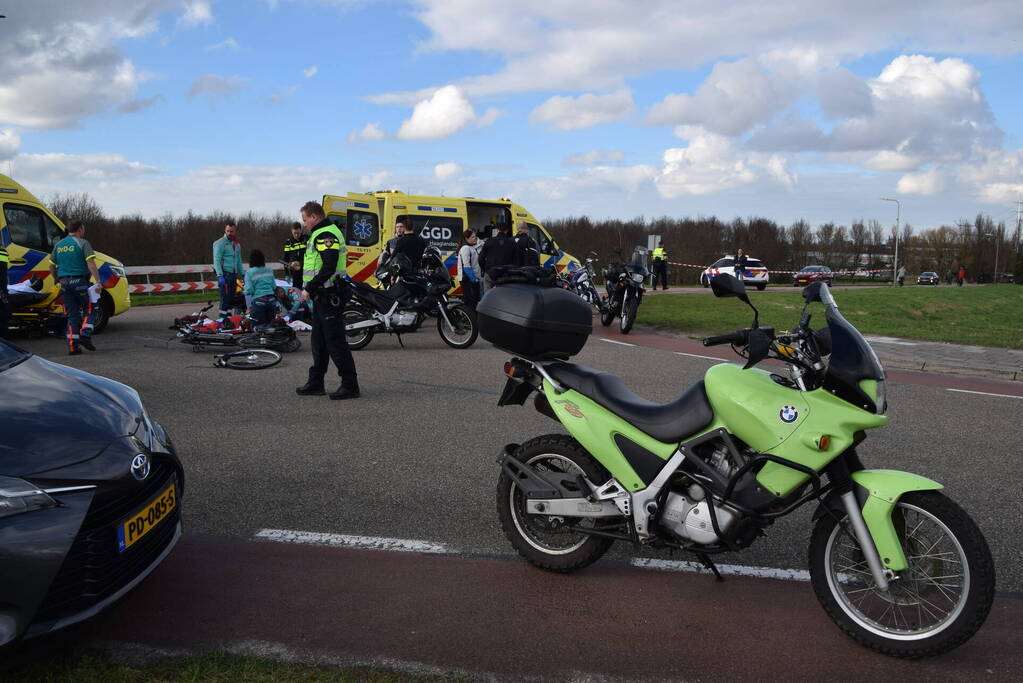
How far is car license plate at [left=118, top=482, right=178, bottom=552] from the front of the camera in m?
3.03

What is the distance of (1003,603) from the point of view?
365cm

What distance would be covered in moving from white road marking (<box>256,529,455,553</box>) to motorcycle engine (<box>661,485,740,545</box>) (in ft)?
4.25

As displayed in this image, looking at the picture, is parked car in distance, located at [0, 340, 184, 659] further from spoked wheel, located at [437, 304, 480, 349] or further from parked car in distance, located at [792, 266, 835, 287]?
spoked wheel, located at [437, 304, 480, 349]

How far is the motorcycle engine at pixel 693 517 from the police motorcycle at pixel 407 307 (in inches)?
344

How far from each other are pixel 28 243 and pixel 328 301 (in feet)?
25.7

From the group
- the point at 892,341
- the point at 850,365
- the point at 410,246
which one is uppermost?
the point at 410,246

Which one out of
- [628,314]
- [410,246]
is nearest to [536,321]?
[410,246]

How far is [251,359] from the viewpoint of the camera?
1038cm

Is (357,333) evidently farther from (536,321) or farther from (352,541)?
(536,321)

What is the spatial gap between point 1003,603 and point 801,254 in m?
72.0

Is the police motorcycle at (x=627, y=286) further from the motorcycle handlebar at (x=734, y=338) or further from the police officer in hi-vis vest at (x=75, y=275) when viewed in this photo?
the motorcycle handlebar at (x=734, y=338)

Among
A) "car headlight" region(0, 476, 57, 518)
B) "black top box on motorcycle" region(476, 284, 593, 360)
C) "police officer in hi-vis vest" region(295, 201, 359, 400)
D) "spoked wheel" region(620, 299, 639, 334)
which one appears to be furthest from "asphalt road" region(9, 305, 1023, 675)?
"spoked wheel" region(620, 299, 639, 334)

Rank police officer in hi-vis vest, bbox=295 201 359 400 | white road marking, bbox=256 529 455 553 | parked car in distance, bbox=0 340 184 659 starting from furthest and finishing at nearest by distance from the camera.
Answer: police officer in hi-vis vest, bbox=295 201 359 400 < white road marking, bbox=256 529 455 553 < parked car in distance, bbox=0 340 184 659

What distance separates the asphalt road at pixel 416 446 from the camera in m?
4.50
